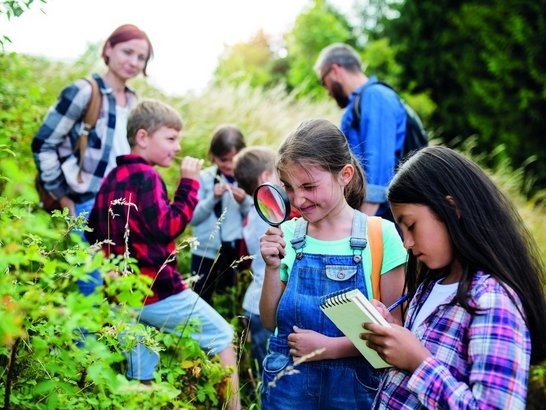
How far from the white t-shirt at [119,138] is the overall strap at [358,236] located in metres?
2.02

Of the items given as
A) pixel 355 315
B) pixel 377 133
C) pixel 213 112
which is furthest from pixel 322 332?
pixel 213 112

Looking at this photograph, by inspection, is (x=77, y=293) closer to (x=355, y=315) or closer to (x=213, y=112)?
(x=355, y=315)

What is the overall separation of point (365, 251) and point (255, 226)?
1.38 m

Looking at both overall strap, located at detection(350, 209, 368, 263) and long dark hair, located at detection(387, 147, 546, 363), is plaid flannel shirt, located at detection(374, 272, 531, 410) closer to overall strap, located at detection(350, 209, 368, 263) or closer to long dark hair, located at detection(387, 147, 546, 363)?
long dark hair, located at detection(387, 147, 546, 363)

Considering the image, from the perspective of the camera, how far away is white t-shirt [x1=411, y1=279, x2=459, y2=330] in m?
1.89

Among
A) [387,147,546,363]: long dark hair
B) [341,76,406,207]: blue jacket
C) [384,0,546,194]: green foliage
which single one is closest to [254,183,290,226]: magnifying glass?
[387,147,546,363]: long dark hair

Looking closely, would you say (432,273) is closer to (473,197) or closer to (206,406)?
(473,197)

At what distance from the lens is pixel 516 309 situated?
1707 mm

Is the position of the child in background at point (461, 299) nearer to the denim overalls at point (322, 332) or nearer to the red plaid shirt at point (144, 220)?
the denim overalls at point (322, 332)

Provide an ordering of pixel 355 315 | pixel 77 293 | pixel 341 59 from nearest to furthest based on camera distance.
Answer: pixel 77 293 → pixel 355 315 → pixel 341 59

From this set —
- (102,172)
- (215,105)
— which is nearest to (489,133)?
(215,105)

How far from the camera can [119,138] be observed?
3.89 metres

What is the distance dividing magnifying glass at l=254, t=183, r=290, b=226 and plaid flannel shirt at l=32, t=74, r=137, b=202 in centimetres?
169

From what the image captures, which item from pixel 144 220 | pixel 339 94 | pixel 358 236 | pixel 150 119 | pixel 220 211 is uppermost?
pixel 339 94
